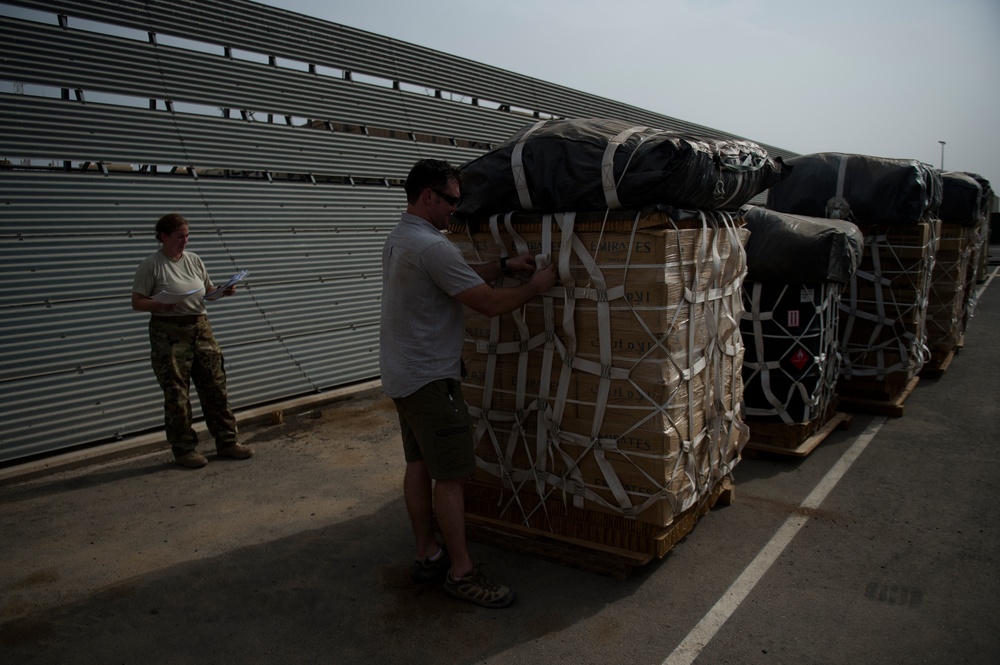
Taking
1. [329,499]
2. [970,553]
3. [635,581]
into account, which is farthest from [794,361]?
[329,499]

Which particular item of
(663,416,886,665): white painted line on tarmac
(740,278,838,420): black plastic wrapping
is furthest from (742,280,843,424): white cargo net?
(663,416,886,665): white painted line on tarmac

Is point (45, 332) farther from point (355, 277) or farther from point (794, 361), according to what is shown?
point (794, 361)

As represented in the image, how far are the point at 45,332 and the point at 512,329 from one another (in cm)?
457

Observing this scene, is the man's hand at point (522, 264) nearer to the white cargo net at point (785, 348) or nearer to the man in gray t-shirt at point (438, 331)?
the man in gray t-shirt at point (438, 331)

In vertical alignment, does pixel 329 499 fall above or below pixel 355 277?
below

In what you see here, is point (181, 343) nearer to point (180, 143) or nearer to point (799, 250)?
point (180, 143)

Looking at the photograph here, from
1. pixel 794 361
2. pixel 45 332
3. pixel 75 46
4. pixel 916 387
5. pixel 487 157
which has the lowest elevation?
pixel 916 387

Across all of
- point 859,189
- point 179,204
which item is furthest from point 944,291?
point 179,204

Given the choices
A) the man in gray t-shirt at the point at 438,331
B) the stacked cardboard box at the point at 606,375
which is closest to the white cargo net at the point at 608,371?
the stacked cardboard box at the point at 606,375

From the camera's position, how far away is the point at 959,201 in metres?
8.52

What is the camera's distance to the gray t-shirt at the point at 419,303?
3508 millimetres

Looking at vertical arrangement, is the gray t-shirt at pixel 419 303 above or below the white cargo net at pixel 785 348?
above

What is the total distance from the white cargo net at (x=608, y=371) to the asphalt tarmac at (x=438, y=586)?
552 mm

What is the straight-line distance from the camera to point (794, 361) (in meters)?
5.82
